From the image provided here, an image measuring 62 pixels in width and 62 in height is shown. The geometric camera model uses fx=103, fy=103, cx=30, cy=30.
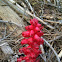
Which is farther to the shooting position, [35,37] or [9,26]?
[9,26]

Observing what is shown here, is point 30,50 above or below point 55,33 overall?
below

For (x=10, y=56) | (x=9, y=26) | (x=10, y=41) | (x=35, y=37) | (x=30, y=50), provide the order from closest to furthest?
(x=35, y=37) < (x=30, y=50) < (x=10, y=56) < (x=10, y=41) < (x=9, y=26)

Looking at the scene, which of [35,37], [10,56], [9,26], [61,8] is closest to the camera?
[35,37]

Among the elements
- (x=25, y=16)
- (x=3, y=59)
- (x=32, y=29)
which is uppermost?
(x=25, y=16)

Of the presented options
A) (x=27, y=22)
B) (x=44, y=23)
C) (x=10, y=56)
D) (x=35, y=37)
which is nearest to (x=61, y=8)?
(x=44, y=23)

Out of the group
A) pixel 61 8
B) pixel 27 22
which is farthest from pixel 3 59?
pixel 61 8

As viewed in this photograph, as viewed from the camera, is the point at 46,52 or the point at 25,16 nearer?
the point at 46,52

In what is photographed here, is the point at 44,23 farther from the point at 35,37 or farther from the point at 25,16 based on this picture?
the point at 35,37

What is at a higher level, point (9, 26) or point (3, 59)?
point (9, 26)

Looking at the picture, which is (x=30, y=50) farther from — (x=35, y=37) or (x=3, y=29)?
(x=3, y=29)

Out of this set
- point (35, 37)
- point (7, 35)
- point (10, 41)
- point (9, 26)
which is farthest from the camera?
point (9, 26)
